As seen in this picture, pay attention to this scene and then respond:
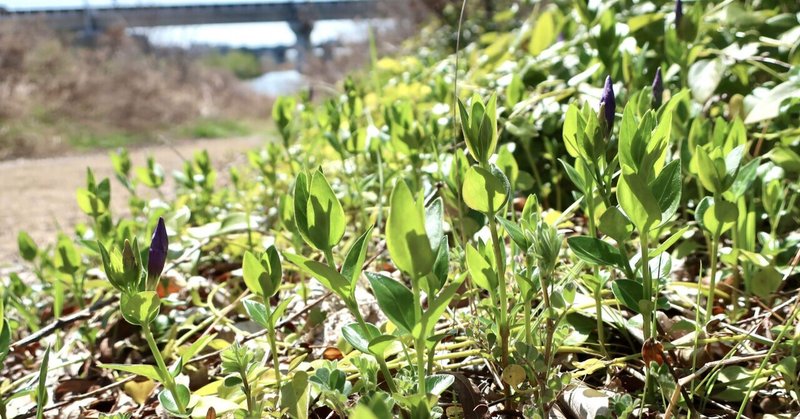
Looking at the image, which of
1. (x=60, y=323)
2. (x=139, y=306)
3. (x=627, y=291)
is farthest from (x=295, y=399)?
(x=60, y=323)

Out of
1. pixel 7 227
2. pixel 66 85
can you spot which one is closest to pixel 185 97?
pixel 66 85

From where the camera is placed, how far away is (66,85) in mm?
14586

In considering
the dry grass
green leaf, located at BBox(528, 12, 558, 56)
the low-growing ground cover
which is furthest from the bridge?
the low-growing ground cover

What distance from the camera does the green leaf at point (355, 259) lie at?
743mm

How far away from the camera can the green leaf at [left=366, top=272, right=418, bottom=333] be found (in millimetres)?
678

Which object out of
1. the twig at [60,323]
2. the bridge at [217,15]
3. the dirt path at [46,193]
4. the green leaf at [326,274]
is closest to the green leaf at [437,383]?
the green leaf at [326,274]

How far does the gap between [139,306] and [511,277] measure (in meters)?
0.59

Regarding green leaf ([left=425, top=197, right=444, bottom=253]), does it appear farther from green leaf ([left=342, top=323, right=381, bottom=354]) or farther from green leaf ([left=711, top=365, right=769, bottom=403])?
green leaf ([left=711, top=365, right=769, bottom=403])

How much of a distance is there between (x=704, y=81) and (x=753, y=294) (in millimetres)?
576

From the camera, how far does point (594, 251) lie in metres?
0.85

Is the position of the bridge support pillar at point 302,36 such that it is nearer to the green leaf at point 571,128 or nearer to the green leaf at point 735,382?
the green leaf at point 571,128

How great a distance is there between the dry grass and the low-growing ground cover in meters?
9.45

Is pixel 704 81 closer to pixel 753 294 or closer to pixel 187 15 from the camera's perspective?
pixel 753 294

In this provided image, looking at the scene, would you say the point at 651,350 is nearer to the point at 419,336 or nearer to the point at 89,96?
the point at 419,336
